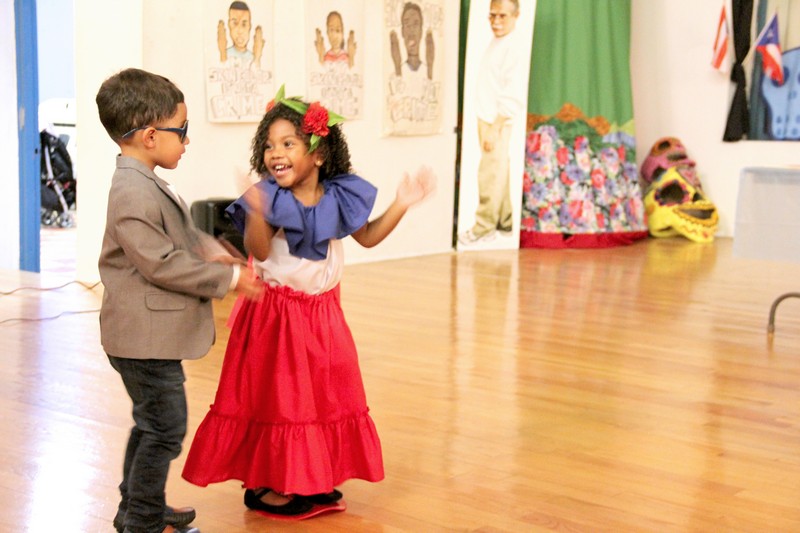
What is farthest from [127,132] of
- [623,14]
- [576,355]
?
[623,14]

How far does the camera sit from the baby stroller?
1015cm

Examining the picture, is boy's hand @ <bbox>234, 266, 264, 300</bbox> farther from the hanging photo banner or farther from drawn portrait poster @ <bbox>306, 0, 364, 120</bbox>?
the hanging photo banner

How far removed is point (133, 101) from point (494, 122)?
21.0ft

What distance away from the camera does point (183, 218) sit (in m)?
2.43

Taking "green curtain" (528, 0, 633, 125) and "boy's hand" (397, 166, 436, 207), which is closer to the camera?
"boy's hand" (397, 166, 436, 207)

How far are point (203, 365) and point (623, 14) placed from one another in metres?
6.27

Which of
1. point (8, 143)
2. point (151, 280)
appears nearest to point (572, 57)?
point (8, 143)

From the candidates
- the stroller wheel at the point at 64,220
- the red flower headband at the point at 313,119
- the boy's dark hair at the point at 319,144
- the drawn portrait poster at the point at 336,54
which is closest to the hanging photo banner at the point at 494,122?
the drawn portrait poster at the point at 336,54

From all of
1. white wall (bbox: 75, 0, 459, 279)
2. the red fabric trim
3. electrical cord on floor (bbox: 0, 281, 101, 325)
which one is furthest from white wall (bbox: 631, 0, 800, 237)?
electrical cord on floor (bbox: 0, 281, 101, 325)

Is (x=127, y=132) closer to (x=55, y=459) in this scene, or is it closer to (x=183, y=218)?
(x=183, y=218)

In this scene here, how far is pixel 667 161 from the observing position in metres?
10.2

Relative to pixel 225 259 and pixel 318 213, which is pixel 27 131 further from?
pixel 225 259

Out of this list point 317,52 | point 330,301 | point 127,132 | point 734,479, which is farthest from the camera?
point 317,52

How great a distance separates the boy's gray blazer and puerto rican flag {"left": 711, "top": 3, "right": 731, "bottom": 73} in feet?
27.9
